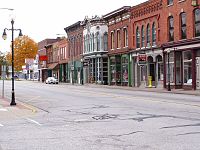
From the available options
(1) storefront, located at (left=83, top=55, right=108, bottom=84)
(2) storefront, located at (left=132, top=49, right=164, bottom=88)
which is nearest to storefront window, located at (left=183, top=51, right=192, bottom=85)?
(2) storefront, located at (left=132, top=49, right=164, bottom=88)

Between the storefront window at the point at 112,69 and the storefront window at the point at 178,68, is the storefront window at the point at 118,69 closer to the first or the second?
the storefront window at the point at 112,69

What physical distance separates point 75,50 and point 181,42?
3997 cm

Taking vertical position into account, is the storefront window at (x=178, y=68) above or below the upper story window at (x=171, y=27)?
below

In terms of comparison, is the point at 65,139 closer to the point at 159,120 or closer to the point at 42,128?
the point at 42,128

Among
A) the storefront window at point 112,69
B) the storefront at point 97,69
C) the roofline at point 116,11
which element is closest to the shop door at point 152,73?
the roofline at point 116,11

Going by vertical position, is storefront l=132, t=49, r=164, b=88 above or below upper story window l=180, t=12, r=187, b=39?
below

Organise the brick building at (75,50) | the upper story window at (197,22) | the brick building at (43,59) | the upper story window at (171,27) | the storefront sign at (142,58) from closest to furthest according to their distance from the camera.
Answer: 1. the upper story window at (197,22)
2. the upper story window at (171,27)
3. the storefront sign at (142,58)
4. the brick building at (75,50)
5. the brick building at (43,59)

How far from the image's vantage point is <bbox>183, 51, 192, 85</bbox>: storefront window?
133ft

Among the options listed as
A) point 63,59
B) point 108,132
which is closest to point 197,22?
point 108,132

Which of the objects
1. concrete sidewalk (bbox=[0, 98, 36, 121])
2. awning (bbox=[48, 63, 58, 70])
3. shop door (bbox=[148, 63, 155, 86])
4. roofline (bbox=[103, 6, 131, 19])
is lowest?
concrete sidewalk (bbox=[0, 98, 36, 121])

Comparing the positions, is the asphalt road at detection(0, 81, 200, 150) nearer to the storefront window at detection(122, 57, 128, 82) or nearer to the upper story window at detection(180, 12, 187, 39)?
the upper story window at detection(180, 12, 187, 39)

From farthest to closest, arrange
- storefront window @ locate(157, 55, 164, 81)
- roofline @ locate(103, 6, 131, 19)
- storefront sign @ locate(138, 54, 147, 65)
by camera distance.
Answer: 1. roofline @ locate(103, 6, 131, 19)
2. storefront sign @ locate(138, 54, 147, 65)
3. storefront window @ locate(157, 55, 164, 81)

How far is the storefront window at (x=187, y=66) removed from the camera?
40453mm

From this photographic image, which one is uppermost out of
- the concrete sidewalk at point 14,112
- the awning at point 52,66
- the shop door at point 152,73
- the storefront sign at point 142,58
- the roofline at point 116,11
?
the roofline at point 116,11
